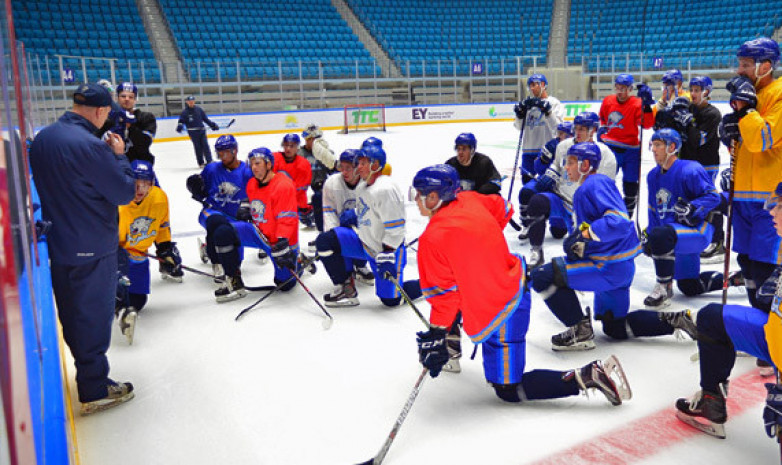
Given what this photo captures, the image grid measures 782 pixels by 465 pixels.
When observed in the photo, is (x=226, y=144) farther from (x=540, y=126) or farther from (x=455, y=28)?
(x=455, y=28)

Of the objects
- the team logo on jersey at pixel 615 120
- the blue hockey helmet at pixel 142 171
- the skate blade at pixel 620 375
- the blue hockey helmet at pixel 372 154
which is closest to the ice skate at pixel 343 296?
the blue hockey helmet at pixel 372 154

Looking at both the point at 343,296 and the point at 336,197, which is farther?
the point at 336,197

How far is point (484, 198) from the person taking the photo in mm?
3307

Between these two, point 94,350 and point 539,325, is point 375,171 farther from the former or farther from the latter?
point 94,350

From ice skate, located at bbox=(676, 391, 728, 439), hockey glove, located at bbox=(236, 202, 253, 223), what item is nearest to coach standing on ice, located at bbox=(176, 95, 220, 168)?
hockey glove, located at bbox=(236, 202, 253, 223)

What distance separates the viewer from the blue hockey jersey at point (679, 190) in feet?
13.1

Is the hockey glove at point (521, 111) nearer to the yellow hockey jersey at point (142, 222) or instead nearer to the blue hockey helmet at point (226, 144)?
the blue hockey helmet at point (226, 144)

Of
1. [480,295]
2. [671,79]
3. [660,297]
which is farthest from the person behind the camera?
[671,79]

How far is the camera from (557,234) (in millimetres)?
6051

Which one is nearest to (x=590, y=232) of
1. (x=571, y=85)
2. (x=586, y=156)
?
(x=586, y=156)

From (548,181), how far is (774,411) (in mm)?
3488

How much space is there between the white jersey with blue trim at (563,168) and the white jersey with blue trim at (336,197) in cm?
175

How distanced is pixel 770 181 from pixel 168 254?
3792mm

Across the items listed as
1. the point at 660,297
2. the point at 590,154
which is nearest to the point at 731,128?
the point at 590,154
